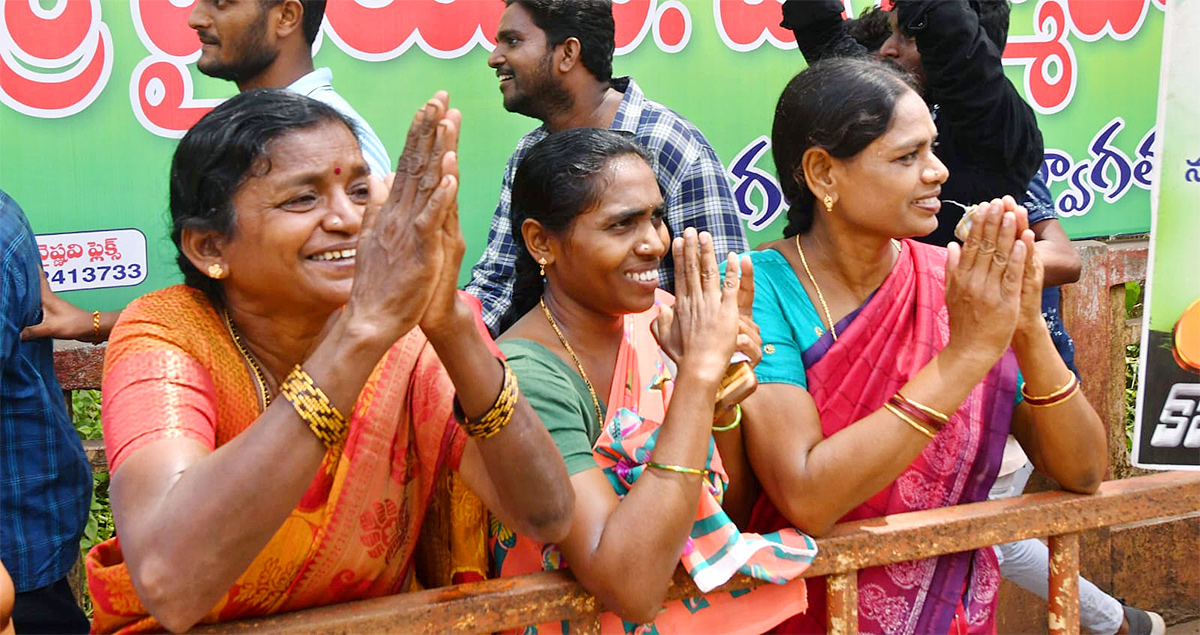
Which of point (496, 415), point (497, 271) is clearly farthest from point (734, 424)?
point (497, 271)

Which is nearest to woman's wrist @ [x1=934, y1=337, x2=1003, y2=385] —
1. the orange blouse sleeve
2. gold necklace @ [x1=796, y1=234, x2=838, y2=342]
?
gold necklace @ [x1=796, y1=234, x2=838, y2=342]

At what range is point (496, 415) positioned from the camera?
5.72ft

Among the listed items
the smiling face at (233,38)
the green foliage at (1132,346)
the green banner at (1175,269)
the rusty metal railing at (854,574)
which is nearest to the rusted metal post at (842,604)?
the rusty metal railing at (854,574)

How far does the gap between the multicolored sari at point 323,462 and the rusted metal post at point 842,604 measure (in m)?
0.62

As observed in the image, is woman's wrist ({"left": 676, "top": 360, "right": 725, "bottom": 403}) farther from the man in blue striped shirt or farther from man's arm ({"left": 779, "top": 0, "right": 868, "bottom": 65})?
man's arm ({"left": 779, "top": 0, "right": 868, "bottom": 65})

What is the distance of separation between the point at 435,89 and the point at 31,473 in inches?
61.1

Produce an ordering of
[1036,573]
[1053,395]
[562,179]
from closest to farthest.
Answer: [1053,395] < [562,179] < [1036,573]

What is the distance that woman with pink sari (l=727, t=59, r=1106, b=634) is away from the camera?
2105 millimetres

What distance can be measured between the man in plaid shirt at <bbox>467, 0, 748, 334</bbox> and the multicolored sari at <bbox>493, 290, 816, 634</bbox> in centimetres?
112

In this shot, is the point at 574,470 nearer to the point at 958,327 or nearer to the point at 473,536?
the point at 473,536

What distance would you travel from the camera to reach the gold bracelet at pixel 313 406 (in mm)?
1532

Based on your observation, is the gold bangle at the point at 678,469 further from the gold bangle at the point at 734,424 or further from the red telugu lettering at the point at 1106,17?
the red telugu lettering at the point at 1106,17

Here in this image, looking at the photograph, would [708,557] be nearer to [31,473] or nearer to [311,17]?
[31,473]

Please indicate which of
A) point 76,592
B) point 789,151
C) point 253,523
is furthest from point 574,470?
point 76,592
